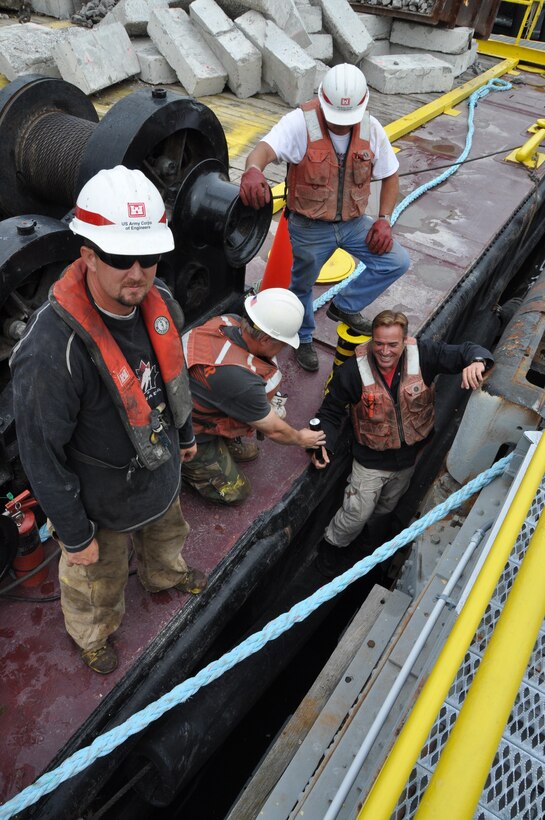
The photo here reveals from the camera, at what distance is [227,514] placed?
3.29 m

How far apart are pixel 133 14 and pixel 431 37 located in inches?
198

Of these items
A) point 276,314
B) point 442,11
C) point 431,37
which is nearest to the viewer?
point 276,314

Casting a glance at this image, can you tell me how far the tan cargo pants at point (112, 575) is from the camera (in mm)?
2299

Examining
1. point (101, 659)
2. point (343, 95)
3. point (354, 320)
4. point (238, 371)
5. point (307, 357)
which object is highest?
point (343, 95)

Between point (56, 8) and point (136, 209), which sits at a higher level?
point (136, 209)

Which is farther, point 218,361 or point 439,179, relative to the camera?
point 439,179

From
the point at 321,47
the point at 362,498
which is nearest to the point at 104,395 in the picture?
the point at 362,498

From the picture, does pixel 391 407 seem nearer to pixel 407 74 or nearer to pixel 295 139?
pixel 295 139

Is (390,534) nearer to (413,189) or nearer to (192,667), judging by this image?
(192,667)

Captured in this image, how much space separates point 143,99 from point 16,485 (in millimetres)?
2082

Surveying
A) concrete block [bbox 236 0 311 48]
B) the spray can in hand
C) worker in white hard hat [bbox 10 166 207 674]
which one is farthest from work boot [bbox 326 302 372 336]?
concrete block [bbox 236 0 311 48]

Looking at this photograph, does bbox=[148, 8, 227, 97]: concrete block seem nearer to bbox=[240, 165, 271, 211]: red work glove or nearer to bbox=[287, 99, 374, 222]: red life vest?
bbox=[287, 99, 374, 222]: red life vest

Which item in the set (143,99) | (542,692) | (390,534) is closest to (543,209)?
(390,534)

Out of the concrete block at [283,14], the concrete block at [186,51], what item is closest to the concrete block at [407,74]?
the concrete block at [283,14]
